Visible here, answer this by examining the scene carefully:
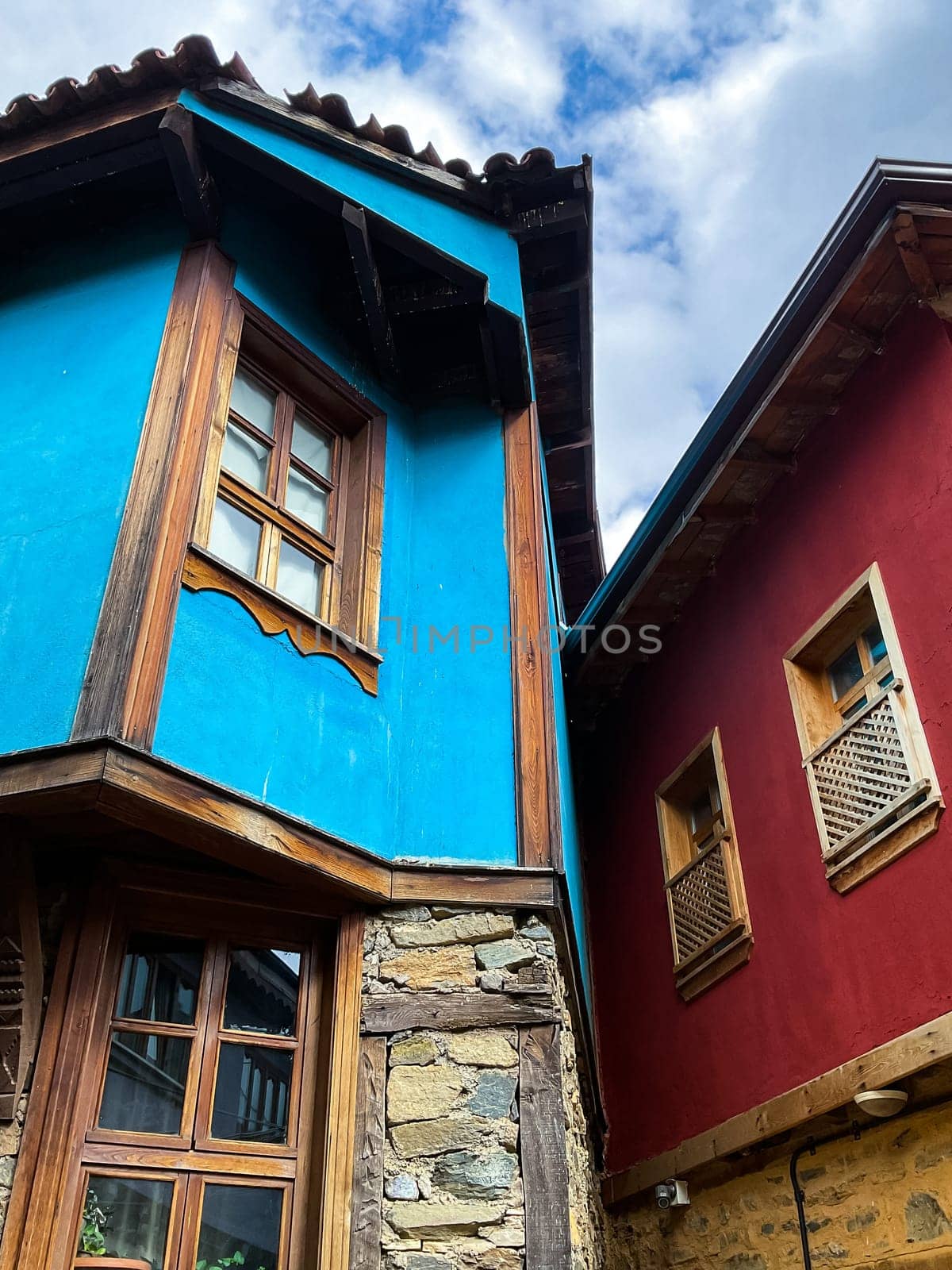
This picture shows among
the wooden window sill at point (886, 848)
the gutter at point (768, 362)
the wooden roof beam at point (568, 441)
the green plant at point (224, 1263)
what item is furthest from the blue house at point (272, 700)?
the wooden roof beam at point (568, 441)

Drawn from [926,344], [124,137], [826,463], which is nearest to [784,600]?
[826,463]

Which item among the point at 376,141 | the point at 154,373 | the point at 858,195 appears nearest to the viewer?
the point at 154,373

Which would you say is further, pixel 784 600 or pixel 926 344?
pixel 784 600

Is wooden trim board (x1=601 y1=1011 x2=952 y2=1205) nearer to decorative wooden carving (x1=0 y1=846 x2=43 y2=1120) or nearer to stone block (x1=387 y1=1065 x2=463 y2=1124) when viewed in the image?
stone block (x1=387 y1=1065 x2=463 y2=1124)

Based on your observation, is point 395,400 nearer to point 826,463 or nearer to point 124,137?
point 124,137

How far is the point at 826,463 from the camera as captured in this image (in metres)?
6.01

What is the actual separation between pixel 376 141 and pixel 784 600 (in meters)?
3.48

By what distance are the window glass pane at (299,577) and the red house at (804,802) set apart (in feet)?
8.79

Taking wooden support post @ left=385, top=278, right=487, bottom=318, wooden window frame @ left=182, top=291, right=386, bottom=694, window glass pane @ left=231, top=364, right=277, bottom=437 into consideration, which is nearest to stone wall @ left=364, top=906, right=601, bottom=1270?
wooden window frame @ left=182, top=291, right=386, bottom=694

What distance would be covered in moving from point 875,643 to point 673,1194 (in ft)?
10.7

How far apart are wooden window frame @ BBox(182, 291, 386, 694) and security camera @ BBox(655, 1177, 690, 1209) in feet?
11.2

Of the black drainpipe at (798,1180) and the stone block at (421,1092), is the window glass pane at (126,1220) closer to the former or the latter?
the stone block at (421,1092)

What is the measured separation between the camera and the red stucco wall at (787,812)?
15.7ft

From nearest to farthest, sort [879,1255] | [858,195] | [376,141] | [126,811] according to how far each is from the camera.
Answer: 1. [126,811]
2. [879,1255]
3. [858,195]
4. [376,141]
